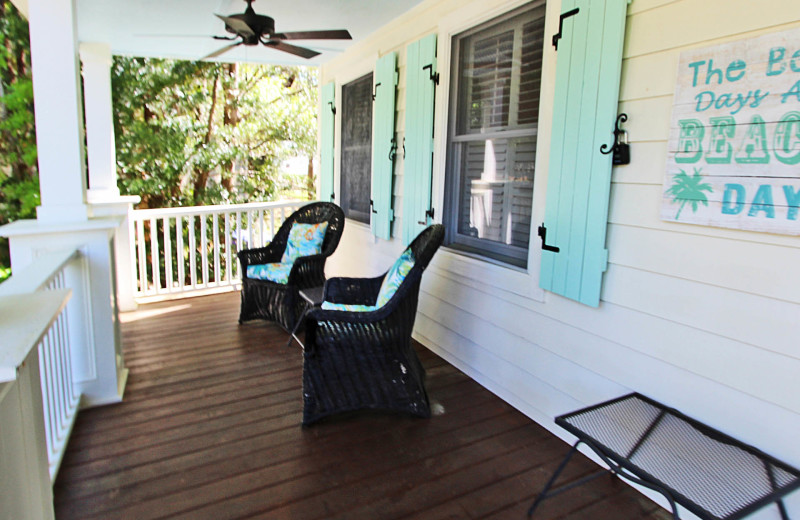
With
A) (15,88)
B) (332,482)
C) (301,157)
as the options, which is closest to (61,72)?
(332,482)

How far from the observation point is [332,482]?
2.13m

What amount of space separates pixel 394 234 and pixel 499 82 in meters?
1.59

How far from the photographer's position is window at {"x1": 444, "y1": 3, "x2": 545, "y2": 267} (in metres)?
2.73

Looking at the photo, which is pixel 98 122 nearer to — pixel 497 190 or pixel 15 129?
pixel 15 129

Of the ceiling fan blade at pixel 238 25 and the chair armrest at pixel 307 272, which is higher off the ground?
the ceiling fan blade at pixel 238 25

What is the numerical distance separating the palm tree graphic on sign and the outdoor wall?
0.07 meters

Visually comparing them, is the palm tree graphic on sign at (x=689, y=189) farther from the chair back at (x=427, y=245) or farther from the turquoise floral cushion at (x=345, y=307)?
the turquoise floral cushion at (x=345, y=307)

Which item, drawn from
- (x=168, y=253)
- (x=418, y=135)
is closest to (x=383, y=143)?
(x=418, y=135)

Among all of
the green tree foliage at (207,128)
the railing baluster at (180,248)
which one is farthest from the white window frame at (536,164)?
the green tree foliage at (207,128)

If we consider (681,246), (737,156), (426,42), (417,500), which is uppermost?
(426,42)

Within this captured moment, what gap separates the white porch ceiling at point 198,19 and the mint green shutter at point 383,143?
0.41 metres

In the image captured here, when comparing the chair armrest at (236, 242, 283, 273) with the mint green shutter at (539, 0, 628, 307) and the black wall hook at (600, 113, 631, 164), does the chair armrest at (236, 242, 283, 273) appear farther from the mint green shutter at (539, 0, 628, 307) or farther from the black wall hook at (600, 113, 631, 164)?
the black wall hook at (600, 113, 631, 164)

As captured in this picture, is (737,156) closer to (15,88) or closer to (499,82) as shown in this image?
(499,82)

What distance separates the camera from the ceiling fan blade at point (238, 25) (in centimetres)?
296
